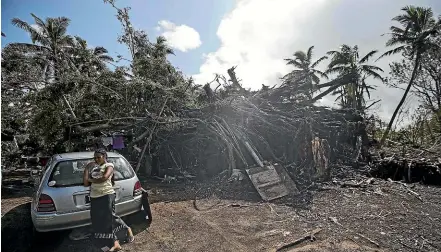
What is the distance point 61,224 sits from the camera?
14.0 feet

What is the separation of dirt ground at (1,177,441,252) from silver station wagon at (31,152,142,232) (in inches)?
18.7

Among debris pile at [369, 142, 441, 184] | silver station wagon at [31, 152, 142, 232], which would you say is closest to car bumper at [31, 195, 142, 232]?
silver station wagon at [31, 152, 142, 232]

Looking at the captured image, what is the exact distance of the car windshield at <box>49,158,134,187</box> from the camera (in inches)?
176

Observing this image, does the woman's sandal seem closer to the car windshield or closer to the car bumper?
the car bumper

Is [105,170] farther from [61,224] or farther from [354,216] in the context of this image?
[354,216]

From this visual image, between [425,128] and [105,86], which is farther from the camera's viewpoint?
[425,128]

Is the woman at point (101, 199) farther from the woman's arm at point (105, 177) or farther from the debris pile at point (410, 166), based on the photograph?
the debris pile at point (410, 166)

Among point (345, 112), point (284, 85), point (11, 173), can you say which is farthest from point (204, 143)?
point (11, 173)

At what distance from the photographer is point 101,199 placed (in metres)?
4.09

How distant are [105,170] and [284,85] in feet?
28.0

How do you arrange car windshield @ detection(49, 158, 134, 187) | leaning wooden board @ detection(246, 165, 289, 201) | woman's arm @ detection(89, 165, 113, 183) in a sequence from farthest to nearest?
1. leaning wooden board @ detection(246, 165, 289, 201)
2. car windshield @ detection(49, 158, 134, 187)
3. woman's arm @ detection(89, 165, 113, 183)

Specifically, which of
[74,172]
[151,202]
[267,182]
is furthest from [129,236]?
[267,182]

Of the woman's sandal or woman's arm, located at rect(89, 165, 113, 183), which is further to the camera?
the woman's sandal

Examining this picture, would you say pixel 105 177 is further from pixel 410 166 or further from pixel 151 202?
pixel 410 166
